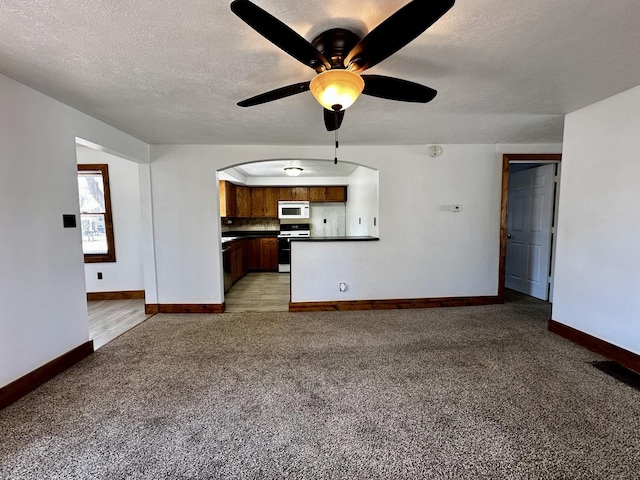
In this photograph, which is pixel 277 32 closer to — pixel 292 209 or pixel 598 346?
pixel 598 346

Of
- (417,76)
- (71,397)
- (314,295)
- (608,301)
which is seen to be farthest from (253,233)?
(608,301)

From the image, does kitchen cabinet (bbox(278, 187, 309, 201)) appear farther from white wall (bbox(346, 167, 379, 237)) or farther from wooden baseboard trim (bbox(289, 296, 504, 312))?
wooden baseboard trim (bbox(289, 296, 504, 312))

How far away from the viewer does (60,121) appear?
2.25 meters

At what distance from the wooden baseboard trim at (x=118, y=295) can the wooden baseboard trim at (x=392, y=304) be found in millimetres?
2582

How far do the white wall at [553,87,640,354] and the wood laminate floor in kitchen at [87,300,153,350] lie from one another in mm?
4695

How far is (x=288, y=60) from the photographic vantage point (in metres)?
1.66

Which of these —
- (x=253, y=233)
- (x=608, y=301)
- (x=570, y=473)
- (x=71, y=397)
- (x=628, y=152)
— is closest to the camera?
(x=570, y=473)

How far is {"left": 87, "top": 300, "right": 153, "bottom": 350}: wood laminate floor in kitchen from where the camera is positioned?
9.58 ft

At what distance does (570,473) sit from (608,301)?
182 cm

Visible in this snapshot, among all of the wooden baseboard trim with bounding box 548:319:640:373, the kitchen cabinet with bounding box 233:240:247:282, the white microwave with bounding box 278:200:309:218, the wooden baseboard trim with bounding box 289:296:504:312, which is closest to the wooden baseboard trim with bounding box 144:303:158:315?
the kitchen cabinet with bounding box 233:240:247:282

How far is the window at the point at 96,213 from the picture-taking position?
4105 millimetres

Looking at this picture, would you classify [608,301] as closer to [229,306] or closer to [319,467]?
[319,467]

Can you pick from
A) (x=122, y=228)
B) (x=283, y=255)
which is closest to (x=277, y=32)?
(x=122, y=228)

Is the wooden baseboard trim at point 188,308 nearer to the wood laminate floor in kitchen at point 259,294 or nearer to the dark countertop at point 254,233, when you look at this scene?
the wood laminate floor in kitchen at point 259,294
